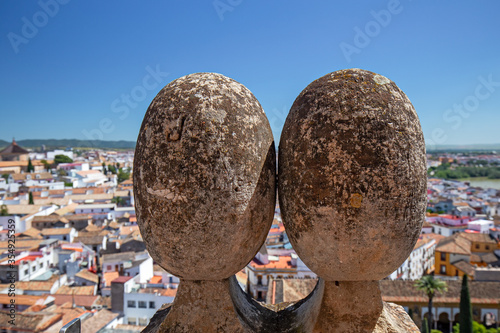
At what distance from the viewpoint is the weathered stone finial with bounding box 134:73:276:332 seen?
398 centimetres

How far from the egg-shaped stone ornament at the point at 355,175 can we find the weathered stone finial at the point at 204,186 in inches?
17.6

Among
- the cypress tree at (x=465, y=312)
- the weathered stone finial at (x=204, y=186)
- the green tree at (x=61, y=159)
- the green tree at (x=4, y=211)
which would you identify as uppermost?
the green tree at (x=61, y=159)

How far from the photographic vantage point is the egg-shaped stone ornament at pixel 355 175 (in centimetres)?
390

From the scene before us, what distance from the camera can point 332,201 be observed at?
13.0 feet

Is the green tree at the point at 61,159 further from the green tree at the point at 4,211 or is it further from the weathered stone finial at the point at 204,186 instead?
the weathered stone finial at the point at 204,186

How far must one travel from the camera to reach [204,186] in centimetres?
394

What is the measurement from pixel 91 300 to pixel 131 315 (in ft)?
13.9

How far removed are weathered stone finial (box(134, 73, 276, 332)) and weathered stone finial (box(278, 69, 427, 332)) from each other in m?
0.43

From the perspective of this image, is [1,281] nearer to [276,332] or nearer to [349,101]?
[276,332]

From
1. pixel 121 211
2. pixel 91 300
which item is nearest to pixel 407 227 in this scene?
pixel 91 300

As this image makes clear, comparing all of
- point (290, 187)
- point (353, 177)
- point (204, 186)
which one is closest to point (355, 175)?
point (353, 177)

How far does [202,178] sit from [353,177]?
5.25 feet

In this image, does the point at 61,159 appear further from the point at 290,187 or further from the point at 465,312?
the point at 290,187

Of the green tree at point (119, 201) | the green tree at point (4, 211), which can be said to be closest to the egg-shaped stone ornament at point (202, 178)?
the green tree at point (4, 211)
